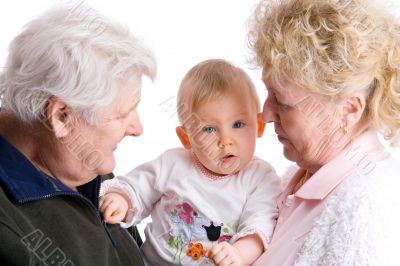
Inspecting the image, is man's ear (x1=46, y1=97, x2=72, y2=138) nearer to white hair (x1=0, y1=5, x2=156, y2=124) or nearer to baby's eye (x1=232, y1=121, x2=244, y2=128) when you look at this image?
white hair (x1=0, y1=5, x2=156, y2=124)

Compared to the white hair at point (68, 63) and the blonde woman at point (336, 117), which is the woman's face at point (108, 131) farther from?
the blonde woman at point (336, 117)

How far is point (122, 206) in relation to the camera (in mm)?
2352

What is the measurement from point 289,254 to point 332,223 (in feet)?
0.65

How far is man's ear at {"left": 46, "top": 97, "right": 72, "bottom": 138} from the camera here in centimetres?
190

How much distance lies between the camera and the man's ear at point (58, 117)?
1.90 m

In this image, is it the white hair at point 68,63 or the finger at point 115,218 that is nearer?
the white hair at point 68,63

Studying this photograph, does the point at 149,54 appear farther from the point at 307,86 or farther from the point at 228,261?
the point at 228,261

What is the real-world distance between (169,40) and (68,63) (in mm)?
2079

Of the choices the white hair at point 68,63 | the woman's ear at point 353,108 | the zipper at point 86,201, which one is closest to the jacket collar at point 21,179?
the zipper at point 86,201

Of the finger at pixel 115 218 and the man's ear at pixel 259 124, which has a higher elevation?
the man's ear at pixel 259 124

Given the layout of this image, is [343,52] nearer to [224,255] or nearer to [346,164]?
[346,164]

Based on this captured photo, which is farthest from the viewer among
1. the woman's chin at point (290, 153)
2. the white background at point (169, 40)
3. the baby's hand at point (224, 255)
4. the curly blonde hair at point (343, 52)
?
the white background at point (169, 40)

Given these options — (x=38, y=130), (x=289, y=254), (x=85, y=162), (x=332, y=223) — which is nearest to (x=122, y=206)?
(x=85, y=162)

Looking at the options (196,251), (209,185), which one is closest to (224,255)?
(196,251)
